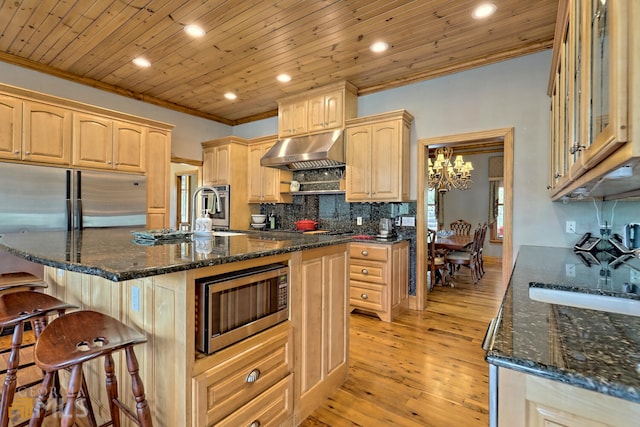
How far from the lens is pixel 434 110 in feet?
12.0

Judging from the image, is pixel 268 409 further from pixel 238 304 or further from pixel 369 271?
pixel 369 271

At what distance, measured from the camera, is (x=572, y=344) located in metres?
0.72

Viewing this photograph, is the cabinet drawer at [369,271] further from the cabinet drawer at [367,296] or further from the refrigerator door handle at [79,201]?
the refrigerator door handle at [79,201]

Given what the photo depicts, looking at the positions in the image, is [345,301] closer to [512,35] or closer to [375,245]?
[375,245]

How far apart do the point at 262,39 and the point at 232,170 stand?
2.32 m

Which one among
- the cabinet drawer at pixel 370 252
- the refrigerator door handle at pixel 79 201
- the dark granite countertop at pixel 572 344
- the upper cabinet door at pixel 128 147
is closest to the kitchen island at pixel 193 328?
the dark granite countertop at pixel 572 344

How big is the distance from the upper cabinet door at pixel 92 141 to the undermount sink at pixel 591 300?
4274 millimetres

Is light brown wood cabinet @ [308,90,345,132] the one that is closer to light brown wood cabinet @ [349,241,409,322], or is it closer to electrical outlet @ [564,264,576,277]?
light brown wood cabinet @ [349,241,409,322]

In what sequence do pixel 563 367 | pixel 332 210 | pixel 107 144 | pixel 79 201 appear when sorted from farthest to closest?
pixel 332 210 < pixel 107 144 < pixel 79 201 < pixel 563 367

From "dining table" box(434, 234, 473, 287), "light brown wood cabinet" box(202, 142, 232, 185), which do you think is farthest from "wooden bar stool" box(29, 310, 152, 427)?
"dining table" box(434, 234, 473, 287)

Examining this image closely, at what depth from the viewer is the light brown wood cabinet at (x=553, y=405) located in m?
0.57

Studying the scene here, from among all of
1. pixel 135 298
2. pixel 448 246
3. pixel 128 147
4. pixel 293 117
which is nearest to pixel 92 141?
pixel 128 147

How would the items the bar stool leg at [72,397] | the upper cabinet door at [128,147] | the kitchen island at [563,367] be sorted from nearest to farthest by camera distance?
the kitchen island at [563,367] → the bar stool leg at [72,397] → the upper cabinet door at [128,147]

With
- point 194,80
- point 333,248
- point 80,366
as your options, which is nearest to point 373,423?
point 333,248
